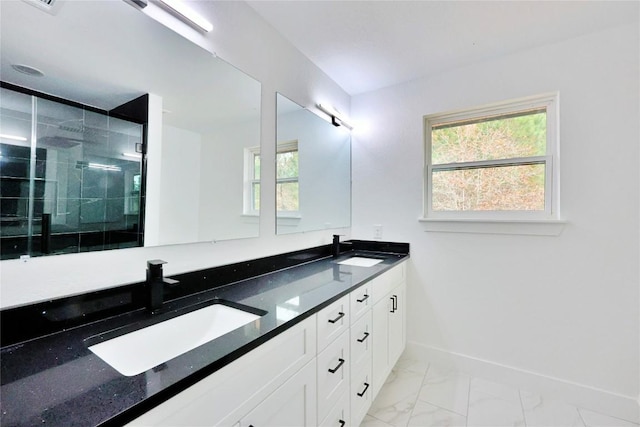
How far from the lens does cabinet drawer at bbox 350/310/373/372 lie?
144 cm

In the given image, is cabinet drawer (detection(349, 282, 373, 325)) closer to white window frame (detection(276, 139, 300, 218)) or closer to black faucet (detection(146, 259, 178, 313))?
white window frame (detection(276, 139, 300, 218))

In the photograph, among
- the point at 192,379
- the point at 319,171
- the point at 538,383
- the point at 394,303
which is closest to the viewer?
the point at 192,379

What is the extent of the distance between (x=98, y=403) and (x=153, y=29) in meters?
1.27

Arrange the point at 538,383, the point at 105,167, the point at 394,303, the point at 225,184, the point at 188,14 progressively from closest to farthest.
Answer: the point at 105,167, the point at 188,14, the point at 225,184, the point at 538,383, the point at 394,303

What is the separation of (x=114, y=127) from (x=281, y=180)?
0.94 meters

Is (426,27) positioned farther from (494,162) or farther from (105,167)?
(105,167)

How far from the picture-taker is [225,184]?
146 cm

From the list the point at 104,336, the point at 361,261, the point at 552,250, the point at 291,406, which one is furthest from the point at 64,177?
the point at 552,250

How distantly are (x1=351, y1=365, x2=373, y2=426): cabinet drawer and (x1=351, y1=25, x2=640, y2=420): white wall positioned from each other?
90 centimetres

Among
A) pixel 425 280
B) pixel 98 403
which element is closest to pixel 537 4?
pixel 425 280

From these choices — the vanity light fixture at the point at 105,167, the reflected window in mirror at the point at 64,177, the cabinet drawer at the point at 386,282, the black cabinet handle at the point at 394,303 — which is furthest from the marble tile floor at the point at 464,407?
the vanity light fixture at the point at 105,167

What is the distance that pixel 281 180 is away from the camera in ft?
5.90

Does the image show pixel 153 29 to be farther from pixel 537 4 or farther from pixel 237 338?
pixel 537 4

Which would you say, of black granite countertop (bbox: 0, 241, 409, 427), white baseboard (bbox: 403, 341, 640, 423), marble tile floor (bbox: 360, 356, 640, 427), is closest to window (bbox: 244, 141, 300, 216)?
black granite countertop (bbox: 0, 241, 409, 427)
